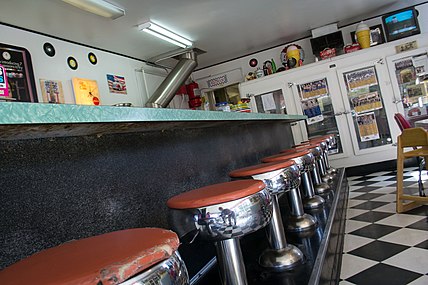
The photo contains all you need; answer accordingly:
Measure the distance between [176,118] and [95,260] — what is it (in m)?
0.65

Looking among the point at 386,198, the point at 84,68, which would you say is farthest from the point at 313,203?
the point at 84,68

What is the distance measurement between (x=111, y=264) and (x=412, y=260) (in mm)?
2061

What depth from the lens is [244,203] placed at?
0.93 m

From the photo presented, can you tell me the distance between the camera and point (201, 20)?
447 centimetres

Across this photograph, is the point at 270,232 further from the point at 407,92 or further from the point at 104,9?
the point at 407,92

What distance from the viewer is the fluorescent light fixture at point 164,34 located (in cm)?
423

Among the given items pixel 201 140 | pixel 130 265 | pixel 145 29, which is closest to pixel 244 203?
pixel 130 265

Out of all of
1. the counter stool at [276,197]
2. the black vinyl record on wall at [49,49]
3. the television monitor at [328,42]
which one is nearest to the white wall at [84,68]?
the black vinyl record on wall at [49,49]

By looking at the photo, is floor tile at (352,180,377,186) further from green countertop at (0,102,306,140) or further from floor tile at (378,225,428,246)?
green countertop at (0,102,306,140)

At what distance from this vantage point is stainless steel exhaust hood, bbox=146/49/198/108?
5402mm

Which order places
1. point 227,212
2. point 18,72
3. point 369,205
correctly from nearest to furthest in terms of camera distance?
point 227,212 → point 369,205 → point 18,72

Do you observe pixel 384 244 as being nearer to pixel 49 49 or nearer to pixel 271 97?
pixel 271 97

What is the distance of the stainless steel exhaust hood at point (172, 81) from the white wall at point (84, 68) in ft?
1.62

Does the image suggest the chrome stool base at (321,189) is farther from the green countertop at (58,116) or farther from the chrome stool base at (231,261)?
the green countertop at (58,116)
